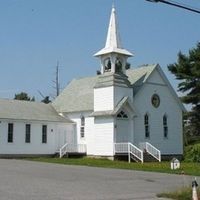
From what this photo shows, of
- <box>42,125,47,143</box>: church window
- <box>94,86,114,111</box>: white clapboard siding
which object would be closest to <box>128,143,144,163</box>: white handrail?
<box>94,86,114,111</box>: white clapboard siding

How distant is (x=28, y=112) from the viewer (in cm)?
4350

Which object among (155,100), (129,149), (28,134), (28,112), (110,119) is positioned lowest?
(129,149)

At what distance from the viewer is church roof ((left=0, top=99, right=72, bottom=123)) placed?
137 feet

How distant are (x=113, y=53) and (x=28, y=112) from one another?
30.4 feet

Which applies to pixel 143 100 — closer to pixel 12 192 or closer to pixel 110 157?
pixel 110 157

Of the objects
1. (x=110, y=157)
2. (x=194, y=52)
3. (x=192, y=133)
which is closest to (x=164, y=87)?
(x=110, y=157)

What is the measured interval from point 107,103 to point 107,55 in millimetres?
4414

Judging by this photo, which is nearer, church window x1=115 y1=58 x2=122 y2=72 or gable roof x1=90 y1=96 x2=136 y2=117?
gable roof x1=90 y1=96 x2=136 y2=117

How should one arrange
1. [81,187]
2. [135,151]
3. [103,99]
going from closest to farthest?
[81,187] → [135,151] → [103,99]

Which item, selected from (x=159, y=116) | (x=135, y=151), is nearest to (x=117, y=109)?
(x=135, y=151)

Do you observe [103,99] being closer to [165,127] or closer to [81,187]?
[165,127]

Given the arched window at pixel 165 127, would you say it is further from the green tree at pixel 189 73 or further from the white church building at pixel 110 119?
the green tree at pixel 189 73

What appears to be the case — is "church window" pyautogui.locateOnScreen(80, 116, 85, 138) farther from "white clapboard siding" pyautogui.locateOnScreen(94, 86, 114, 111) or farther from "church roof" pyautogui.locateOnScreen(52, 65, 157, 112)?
"white clapboard siding" pyautogui.locateOnScreen(94, 86, 114, 111)

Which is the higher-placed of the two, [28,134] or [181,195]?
[28,134]
